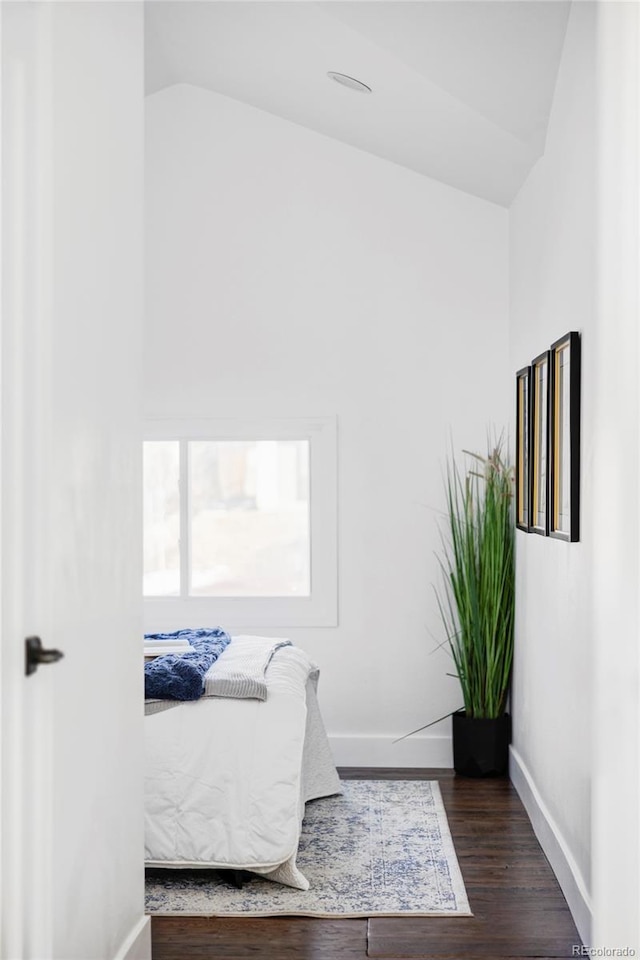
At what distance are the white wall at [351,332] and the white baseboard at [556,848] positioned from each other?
0.71m

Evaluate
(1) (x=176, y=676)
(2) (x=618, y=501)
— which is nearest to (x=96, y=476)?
(2) (x=618, y=501)

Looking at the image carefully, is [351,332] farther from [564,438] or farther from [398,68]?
[564,438]

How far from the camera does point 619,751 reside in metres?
1.93

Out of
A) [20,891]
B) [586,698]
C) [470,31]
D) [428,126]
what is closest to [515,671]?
[586,698]

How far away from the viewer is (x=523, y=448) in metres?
4.36

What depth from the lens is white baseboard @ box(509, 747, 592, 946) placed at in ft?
9.62

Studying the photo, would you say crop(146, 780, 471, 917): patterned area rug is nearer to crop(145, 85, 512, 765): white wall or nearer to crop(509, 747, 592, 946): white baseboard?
crop(509, 747, 592, 946): white baseboard

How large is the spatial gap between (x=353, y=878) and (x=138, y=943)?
950 mm

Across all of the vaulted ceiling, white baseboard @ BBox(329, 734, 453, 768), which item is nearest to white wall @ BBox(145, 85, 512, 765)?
white baseboard @ BBox(329, 734, 453, 768)

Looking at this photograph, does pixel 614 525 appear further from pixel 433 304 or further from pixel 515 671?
pixel 433 304

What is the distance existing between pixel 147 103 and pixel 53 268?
3.39m

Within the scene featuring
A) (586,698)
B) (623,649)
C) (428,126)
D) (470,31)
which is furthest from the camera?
(428,126)

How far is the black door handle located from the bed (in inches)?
62.2

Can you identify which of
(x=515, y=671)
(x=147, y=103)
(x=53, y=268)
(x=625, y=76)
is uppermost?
(x=147, y=103)
